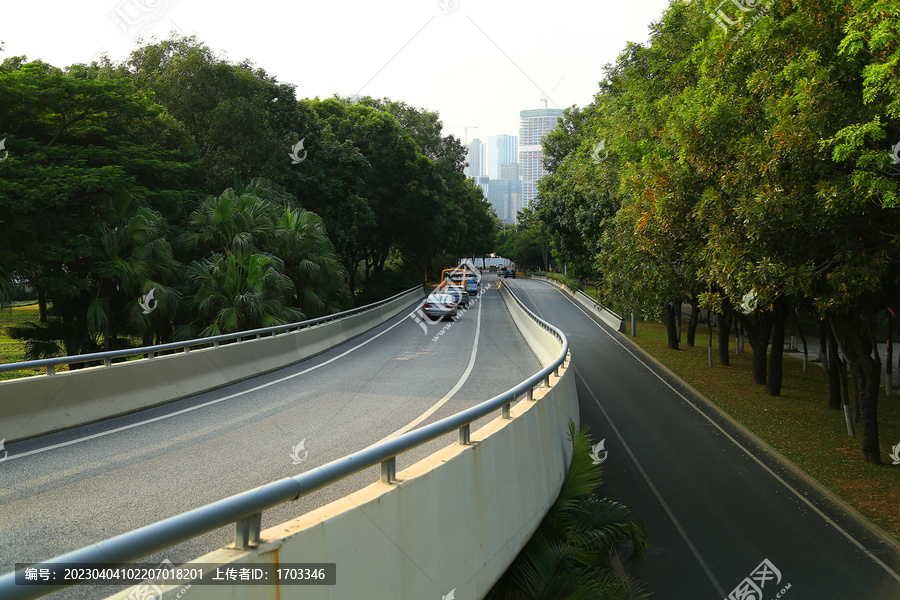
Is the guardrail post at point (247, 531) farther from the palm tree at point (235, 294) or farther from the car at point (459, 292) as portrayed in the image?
the car at point (459, 292)

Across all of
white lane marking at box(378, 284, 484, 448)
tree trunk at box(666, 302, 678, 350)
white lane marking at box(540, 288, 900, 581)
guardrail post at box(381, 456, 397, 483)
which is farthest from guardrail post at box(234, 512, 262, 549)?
tree trunk at box(666, 302, 678, 350)

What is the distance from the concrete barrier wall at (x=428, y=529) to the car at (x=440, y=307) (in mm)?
29223

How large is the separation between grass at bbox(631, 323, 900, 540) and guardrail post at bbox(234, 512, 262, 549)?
13.1 metres

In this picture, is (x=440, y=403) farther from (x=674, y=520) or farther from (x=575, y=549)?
(x=575, y=549)

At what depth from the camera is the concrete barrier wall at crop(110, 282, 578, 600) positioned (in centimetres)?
358

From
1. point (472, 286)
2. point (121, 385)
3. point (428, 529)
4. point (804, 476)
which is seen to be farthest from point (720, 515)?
point (472, 286)

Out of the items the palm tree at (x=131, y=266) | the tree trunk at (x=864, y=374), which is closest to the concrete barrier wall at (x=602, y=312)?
the tree trunk at (x=864, y=374)

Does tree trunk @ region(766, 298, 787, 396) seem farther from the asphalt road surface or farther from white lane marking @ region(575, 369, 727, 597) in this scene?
white lane marking @ region(575, 369, 727, 597)

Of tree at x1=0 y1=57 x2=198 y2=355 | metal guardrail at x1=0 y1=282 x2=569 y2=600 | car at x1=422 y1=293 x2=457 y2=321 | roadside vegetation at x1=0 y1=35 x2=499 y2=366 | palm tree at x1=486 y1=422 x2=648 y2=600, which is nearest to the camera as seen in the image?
metal guardrail at x1=0 y1=282 x2=569 y2=600

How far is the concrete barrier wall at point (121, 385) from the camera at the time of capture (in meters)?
9.87

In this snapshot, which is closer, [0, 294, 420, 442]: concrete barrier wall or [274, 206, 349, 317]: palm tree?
[0, 294, 420, 442]: concrete barrier wall

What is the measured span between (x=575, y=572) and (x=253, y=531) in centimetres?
519

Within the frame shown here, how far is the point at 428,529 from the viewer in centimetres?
496

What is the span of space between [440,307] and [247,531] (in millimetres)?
34275
